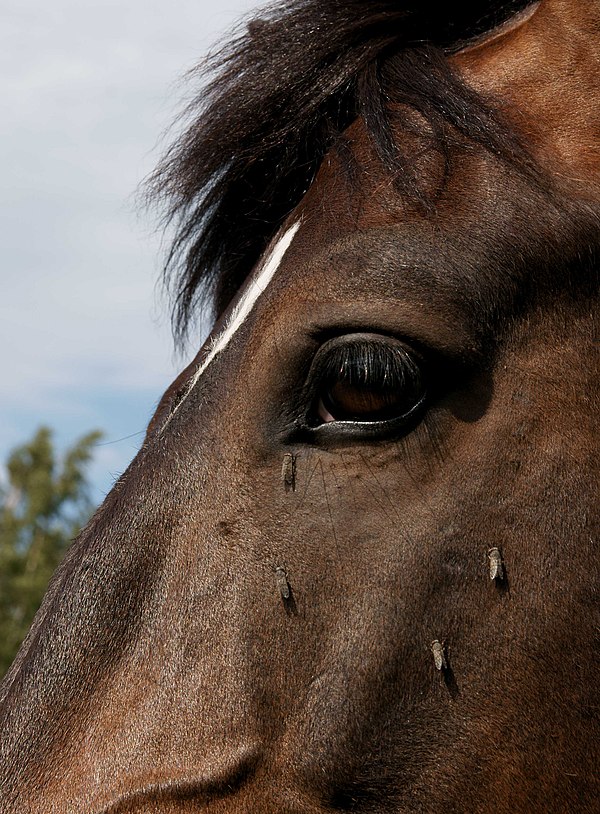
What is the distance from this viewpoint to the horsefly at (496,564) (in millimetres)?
1857

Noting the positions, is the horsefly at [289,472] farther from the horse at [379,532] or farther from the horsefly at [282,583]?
the horsefly at [282,583]

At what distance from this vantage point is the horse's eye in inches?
75.6

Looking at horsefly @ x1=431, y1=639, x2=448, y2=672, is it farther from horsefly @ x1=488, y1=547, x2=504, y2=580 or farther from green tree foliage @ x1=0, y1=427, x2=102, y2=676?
green tree foliage @ x1=0, y1=427, x2=102, y2=676

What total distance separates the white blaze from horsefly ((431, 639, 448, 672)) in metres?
0.77

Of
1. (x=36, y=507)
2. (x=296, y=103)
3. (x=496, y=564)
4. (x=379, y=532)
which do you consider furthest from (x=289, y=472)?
(x=36, y=507)

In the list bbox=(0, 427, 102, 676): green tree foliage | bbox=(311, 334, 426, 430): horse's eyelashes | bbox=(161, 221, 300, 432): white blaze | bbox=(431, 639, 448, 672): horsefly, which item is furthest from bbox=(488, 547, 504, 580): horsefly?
bbox=(0, 427, 102, 676): green tree foliage

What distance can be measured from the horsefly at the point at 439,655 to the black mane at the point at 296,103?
99 centimetres

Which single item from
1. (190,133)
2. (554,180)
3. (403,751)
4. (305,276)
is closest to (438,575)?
(403,751)

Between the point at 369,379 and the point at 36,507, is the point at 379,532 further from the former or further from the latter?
the point at 36,507

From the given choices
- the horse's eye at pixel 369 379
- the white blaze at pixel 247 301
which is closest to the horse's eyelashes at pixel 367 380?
the horse's eye at pixel 369 379

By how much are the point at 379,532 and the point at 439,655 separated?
25 cm

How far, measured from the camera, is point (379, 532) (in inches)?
74.4

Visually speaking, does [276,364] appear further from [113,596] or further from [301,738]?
[301,738]

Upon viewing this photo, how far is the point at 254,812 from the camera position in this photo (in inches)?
72.4
